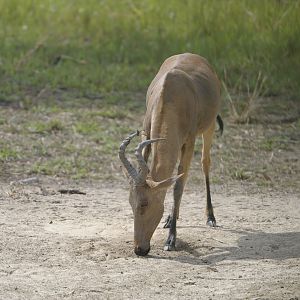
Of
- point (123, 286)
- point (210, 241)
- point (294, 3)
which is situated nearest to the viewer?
point (123, 286)

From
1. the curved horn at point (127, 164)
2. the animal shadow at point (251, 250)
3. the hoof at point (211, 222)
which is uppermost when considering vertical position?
the curved horn at point (127, 164)

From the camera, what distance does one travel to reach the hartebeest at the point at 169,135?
25.6 feet

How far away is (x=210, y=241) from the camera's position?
834 centimetres

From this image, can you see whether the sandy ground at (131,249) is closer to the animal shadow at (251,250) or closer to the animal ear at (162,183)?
the animal shadow at (251,250)

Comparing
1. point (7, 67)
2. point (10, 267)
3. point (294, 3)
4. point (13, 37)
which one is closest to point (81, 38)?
point (13, 37)

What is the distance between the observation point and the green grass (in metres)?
14.1

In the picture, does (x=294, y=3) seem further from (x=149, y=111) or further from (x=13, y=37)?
(x=149, y=111)

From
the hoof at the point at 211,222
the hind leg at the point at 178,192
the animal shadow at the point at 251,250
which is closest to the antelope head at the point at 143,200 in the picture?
the animal shadow at the point at 251,250

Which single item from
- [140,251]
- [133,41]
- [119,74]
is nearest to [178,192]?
[140,251]

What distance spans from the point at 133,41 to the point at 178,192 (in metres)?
7.60

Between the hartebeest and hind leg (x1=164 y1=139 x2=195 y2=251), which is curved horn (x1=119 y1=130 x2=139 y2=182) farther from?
hind leg (x1=164 y1=139 x2=195 y2=251)

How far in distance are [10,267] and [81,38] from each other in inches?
361

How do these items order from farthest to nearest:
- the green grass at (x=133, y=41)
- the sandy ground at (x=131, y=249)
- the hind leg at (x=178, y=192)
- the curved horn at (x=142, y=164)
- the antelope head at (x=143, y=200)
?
the green grass at (x=133, y=41)
the hind leg at (x=178, y=192)
the antelope head at (x=143, y=200)
the curved horn at (x=142, y=164)
the sandy ground at (x=131, y=249)

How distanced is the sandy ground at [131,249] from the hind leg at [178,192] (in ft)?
0.31
